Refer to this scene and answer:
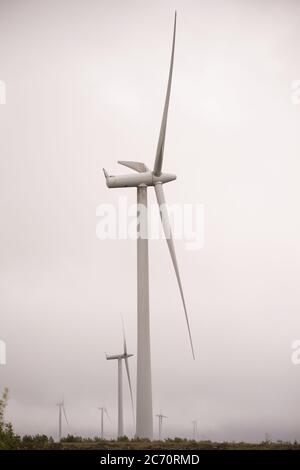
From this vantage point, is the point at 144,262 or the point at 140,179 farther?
the point at 140,179

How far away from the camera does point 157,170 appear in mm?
60875

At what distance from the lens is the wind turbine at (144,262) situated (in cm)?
5228

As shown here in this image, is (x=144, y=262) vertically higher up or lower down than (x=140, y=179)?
lower down

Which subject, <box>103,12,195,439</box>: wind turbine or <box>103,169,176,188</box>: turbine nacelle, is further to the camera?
<box>103,169,176,188</box>: turbine nacelle

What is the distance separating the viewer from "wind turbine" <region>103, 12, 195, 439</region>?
52281 millimetres

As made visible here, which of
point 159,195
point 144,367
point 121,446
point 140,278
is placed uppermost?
point 159,195

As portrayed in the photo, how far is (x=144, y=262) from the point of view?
186ft

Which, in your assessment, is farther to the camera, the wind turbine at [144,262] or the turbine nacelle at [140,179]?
the turbine nacelle at [140,179]
